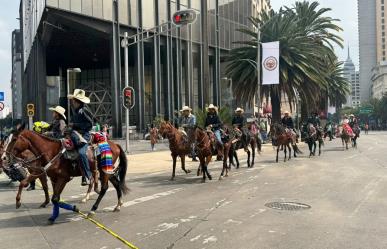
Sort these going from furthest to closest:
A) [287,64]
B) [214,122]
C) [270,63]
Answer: [287,64]
[270,63]
[214,122]

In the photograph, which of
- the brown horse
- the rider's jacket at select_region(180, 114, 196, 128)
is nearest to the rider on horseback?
the rider's jacket at select_region(180, 114, 196, 128)

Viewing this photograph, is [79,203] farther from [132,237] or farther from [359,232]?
[359,232]

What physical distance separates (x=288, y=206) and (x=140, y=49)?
118 ft

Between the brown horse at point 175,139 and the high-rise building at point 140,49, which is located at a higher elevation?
the high-rise building at point 140,49

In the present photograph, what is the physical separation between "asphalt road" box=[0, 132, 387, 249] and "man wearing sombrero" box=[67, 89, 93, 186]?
116 centimetres

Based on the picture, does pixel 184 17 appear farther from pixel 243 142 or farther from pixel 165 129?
pixel 165 129

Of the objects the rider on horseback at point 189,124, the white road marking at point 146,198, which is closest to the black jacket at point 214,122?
Answer: the rider on horseback at point 189,124

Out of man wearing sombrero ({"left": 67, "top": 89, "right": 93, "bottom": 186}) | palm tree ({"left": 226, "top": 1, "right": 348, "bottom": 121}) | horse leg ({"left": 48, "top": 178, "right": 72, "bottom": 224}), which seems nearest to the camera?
horse leg ({"left": 48, "top": 178, "right": 72, "bottom": 224})

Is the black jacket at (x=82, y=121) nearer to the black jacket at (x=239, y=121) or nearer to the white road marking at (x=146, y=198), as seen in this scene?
the white road marking at (x=146, y=198)

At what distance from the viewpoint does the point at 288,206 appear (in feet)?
31.7

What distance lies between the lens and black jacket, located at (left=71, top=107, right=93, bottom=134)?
8.95 m

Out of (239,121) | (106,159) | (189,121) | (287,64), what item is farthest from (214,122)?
(287,64)

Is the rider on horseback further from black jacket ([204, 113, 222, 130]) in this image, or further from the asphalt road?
the asphalt road

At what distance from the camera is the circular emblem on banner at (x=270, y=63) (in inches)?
1342
